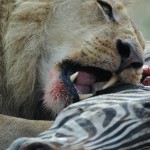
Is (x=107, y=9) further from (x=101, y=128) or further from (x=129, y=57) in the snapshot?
(x=101, y=128)

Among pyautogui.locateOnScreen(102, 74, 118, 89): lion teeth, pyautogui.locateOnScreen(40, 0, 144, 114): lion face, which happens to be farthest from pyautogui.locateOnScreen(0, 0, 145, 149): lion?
pyautogui.locateOnScreen(102, 74, 118, 89): lion teeth

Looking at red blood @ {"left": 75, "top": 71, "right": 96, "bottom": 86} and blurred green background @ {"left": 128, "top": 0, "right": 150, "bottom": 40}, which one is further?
blurred green background @ {"left": 128, "top": 0, "right": 150, "bottom": 40}

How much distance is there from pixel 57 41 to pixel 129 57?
1.77 ft

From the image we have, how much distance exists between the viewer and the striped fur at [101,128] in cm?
169

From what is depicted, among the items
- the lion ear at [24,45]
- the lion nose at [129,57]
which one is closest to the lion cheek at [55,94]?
the lion ear at [24,45]

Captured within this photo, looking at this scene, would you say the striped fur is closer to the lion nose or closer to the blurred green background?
the lion nose

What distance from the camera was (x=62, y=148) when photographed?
1637mm

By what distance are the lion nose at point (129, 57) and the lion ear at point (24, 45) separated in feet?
1.84

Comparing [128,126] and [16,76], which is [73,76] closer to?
[16,76]

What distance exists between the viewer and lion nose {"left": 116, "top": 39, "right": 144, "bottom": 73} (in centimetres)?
294

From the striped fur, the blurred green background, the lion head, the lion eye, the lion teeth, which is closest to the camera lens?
the striped fur

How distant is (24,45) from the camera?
11.0 ft

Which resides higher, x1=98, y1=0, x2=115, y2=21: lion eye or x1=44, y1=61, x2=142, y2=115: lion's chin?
x1=98, y1=0, x2=115, y2=21: lion eye

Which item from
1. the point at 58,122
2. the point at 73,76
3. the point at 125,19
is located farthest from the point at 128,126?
the point at 125,19
